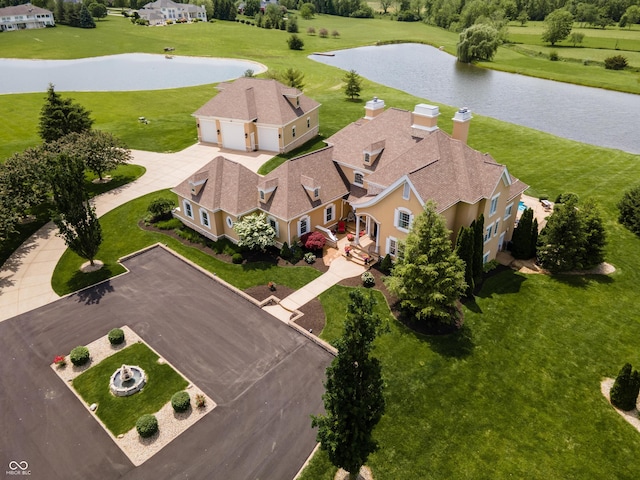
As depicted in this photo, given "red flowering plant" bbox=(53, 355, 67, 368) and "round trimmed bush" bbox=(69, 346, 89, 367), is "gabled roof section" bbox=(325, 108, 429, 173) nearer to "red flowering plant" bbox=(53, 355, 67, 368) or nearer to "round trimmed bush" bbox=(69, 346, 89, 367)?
"round trimmed bush" bbox=(69, 346, 89, 367)

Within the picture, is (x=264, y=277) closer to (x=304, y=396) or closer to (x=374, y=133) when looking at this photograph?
(x=304, y=396)

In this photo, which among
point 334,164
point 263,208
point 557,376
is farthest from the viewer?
point 334,164

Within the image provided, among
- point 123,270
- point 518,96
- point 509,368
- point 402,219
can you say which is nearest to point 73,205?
point 123,270

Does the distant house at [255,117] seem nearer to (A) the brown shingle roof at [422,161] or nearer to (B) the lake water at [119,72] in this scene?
(A) the brown shingle roof at [422,161]

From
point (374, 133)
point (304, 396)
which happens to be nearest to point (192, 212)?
point (374, 133)

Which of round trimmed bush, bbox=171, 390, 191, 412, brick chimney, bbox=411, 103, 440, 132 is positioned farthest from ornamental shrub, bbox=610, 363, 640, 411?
brick chimney, bbox=411, 103, 440, 132
